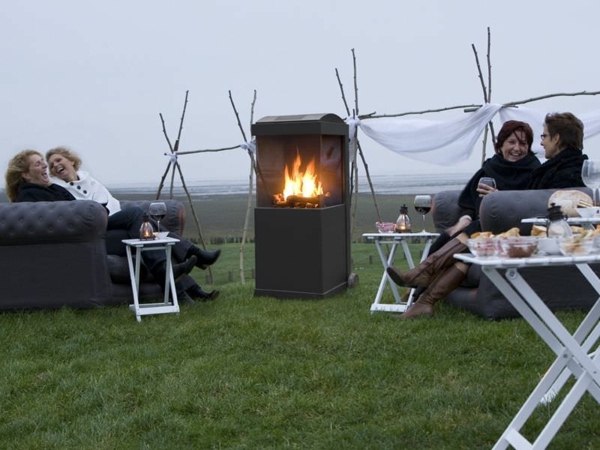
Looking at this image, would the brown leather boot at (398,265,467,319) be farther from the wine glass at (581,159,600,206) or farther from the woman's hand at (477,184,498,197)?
the wine glass at (581,159,600,206)

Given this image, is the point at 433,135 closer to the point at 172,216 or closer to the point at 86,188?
the point at 172,216

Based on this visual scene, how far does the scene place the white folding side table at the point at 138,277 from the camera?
4914 millimetres

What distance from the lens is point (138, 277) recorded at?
201 inches

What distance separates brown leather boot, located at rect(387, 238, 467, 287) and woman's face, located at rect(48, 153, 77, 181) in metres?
2.68

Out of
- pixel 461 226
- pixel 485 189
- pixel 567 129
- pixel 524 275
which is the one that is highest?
pixel 567 129

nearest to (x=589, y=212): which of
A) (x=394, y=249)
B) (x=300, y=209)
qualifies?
(x=394, y=249)

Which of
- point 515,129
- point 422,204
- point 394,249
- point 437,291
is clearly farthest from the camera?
point 394,249

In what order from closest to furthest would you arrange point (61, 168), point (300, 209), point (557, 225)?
1. point (557, 225)
2. point (300, 209)
3. point (61, 168)

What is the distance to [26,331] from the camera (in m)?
4.60

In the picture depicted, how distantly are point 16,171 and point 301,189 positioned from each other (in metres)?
Result: 2.10

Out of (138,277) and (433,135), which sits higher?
(433,135)

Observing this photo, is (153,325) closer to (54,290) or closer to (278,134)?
(54,290)

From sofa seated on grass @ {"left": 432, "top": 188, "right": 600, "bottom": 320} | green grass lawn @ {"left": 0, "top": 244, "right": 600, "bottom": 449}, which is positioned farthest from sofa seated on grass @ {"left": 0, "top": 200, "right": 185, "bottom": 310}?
sofa seated on grass @ {"left": 432, "top": 188, "right": 600, "bottom": 320}

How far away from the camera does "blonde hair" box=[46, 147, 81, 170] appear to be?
18.9ft
